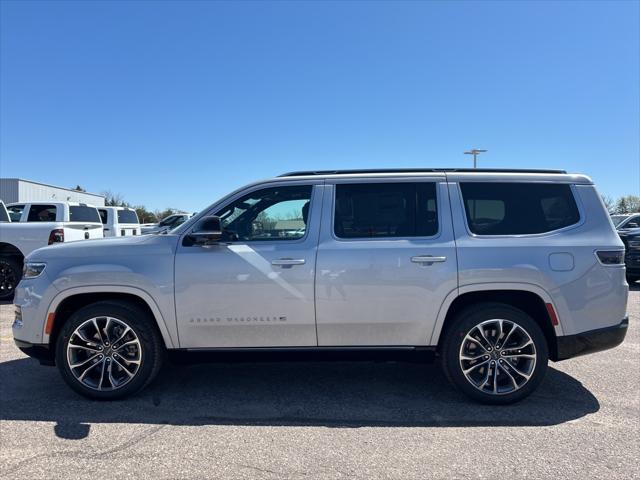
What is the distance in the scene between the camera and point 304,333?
148 inches

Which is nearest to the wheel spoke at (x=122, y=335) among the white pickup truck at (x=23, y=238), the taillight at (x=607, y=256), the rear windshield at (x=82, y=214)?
the taillight at (x=607, y=256)

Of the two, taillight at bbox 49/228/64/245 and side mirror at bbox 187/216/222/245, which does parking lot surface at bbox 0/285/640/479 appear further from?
taillight at bbox 49/228/64/245

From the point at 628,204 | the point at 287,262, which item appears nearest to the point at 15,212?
the point at 287,262

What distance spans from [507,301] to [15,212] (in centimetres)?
1167

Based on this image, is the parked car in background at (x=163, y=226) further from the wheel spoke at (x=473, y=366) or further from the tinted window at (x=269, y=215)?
the wheel spoke at (x=473, y=366)

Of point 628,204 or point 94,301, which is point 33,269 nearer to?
point 94,301

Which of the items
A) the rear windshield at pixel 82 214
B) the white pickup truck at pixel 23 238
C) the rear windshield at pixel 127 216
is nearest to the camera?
the white pickup truck at pixel 23 238

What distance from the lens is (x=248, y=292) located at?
373cm

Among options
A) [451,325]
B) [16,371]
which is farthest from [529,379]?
[16,371]

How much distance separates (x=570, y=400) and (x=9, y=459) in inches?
171

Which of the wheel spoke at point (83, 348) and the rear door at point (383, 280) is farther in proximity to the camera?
the wheel spoke at point (83, 348)

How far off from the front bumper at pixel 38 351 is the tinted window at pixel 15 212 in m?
8.50

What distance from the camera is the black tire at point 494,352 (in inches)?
147

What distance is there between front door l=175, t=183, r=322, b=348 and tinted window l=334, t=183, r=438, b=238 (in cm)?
32
